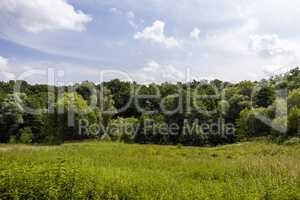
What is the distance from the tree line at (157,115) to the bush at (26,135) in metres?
0.16

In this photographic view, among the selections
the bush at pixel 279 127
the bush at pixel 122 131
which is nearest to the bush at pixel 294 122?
the bush at pixel 279 127

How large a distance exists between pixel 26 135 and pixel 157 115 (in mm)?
20782

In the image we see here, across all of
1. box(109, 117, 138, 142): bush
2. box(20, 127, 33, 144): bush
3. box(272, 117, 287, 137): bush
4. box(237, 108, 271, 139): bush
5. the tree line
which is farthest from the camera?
box(109, 117, 138, 142): bush

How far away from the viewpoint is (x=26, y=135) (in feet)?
202

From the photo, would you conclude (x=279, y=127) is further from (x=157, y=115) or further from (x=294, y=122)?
(x=157, y=115)

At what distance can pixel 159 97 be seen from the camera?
72.7 m

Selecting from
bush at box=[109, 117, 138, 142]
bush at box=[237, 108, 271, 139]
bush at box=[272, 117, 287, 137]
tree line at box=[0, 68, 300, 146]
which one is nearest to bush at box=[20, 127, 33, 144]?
tree line at box=[0, 68, 300, 146]

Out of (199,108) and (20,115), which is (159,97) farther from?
(20,115)

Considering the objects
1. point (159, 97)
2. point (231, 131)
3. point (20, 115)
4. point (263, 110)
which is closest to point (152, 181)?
point (263, 110)

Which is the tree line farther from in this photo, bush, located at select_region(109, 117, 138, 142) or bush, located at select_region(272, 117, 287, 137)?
bush, located at select_region(272, 117, 287, 137)

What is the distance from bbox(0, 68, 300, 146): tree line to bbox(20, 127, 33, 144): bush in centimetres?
16

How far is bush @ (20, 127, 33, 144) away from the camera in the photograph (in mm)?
60256

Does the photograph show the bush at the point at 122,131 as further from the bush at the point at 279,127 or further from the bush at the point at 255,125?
the bush at the point at 279,127

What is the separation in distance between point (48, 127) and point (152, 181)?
169 feet
